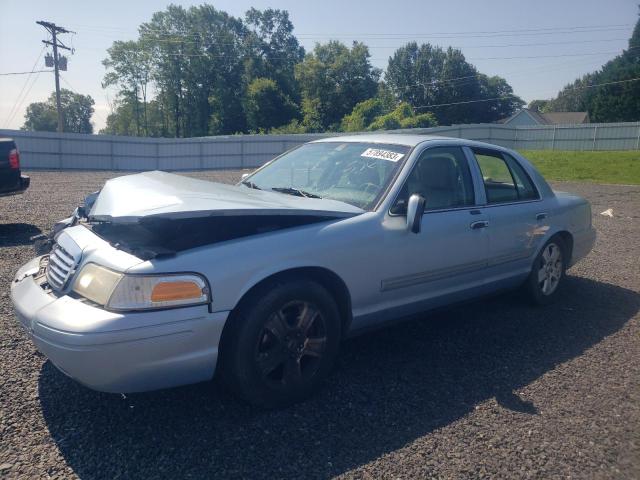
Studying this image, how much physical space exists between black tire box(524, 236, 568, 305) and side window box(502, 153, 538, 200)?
493 millimetres

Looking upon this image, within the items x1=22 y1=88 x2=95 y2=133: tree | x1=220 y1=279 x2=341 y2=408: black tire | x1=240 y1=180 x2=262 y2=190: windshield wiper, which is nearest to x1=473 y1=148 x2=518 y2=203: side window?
x1=240 y1=180 x2=262 y2=190: windshield wiper

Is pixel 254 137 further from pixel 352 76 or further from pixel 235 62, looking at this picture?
pixel 235 62

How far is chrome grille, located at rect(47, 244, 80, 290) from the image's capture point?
9.86 ft

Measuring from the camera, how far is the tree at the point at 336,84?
58.9m

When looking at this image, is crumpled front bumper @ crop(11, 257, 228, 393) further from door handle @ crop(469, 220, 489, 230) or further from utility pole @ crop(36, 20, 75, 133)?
utility pole @ crop(36, 20, 75, 133)

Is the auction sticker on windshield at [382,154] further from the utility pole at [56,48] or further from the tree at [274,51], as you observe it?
the tree at [274,51]

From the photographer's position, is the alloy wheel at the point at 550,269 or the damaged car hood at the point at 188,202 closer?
the damaged car hood at the point at 188,202

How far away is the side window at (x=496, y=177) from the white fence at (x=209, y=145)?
2206 cm

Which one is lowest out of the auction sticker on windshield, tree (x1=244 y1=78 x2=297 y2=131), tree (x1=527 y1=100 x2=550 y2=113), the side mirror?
the side mirror

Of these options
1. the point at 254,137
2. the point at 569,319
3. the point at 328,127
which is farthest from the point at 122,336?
the point at 328,127

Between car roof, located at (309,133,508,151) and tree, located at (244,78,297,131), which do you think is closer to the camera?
car roof, located at (309,133,508,151)

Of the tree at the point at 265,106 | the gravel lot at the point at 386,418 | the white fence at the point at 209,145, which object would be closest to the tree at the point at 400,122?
the white fence at the point at 209,145

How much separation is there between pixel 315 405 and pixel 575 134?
33.3 metres

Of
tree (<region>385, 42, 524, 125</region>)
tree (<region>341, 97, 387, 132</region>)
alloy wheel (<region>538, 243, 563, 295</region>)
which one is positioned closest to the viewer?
alloy wheel (<region>538, 243, 563, 295</region>)
